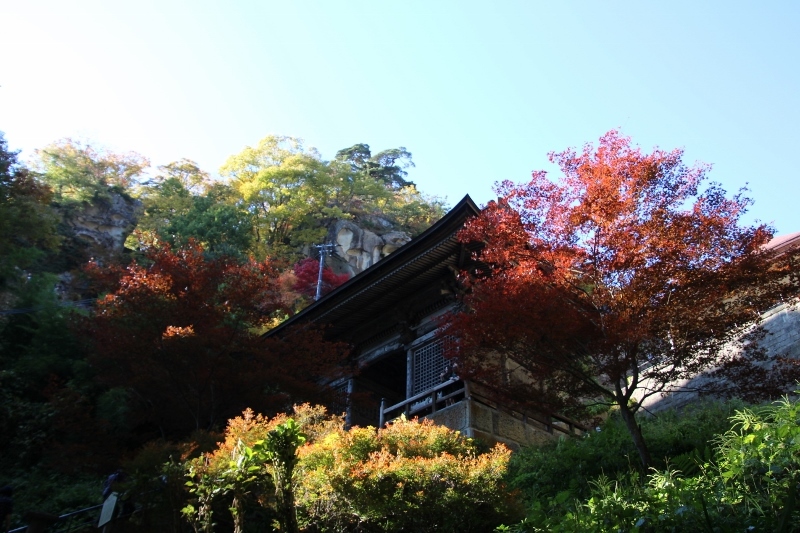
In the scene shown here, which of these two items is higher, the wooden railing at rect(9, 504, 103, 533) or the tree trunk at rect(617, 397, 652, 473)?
the tree trunk at rect(617, 397, 652, 473)

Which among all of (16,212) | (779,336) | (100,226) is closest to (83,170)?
(100,226)

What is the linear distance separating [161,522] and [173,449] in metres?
1.56

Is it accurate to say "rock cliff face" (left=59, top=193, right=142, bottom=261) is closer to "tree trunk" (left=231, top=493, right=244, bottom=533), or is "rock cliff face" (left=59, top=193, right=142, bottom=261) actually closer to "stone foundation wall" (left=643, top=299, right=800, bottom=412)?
"stone foundation wall" (left=643, top=299, right=800, bottom=412)

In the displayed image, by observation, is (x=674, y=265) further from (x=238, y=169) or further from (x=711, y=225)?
(x=238, y=169)

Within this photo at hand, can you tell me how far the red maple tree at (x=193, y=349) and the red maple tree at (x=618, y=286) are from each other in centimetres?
459

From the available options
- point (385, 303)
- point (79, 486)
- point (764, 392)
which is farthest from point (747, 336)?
point (79, 486)

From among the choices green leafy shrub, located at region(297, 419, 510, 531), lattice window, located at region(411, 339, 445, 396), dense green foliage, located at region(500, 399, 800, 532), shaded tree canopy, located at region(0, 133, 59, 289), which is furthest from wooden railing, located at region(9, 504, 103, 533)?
shaded tree canopy, located at region(0, 133, 59, 289)

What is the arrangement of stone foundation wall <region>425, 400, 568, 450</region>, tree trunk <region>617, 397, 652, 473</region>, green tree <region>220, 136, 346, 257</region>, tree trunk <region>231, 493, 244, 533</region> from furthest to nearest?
green tree <region>220, 136, 346, 257</region>, stone foundation wall <region>425, 400, 568, 450</region>, tree trunk <region>617, 397, 652, 473</region>, tree trunk <region>231, 493, 244, 533</region>

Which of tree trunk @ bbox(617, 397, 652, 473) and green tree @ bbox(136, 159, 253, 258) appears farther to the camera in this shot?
green tree @ bbox(136, 159, 253, 258)

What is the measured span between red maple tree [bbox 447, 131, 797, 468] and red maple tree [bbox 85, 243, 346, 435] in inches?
181

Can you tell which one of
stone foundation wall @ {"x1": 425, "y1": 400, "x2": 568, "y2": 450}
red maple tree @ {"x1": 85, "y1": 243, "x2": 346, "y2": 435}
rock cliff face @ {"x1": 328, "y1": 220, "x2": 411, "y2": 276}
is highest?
rock cliff face @ {"x1": 328, "y1": 220, "x2": 411, "y2": 276}

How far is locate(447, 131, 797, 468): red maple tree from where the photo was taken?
9484mm

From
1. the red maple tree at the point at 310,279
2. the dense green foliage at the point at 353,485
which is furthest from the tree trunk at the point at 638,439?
the red maple tree at the point at 310,279

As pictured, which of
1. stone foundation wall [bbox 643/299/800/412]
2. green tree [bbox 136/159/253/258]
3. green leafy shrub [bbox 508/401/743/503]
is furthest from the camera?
green tree [bbox 136/159/253/258]
